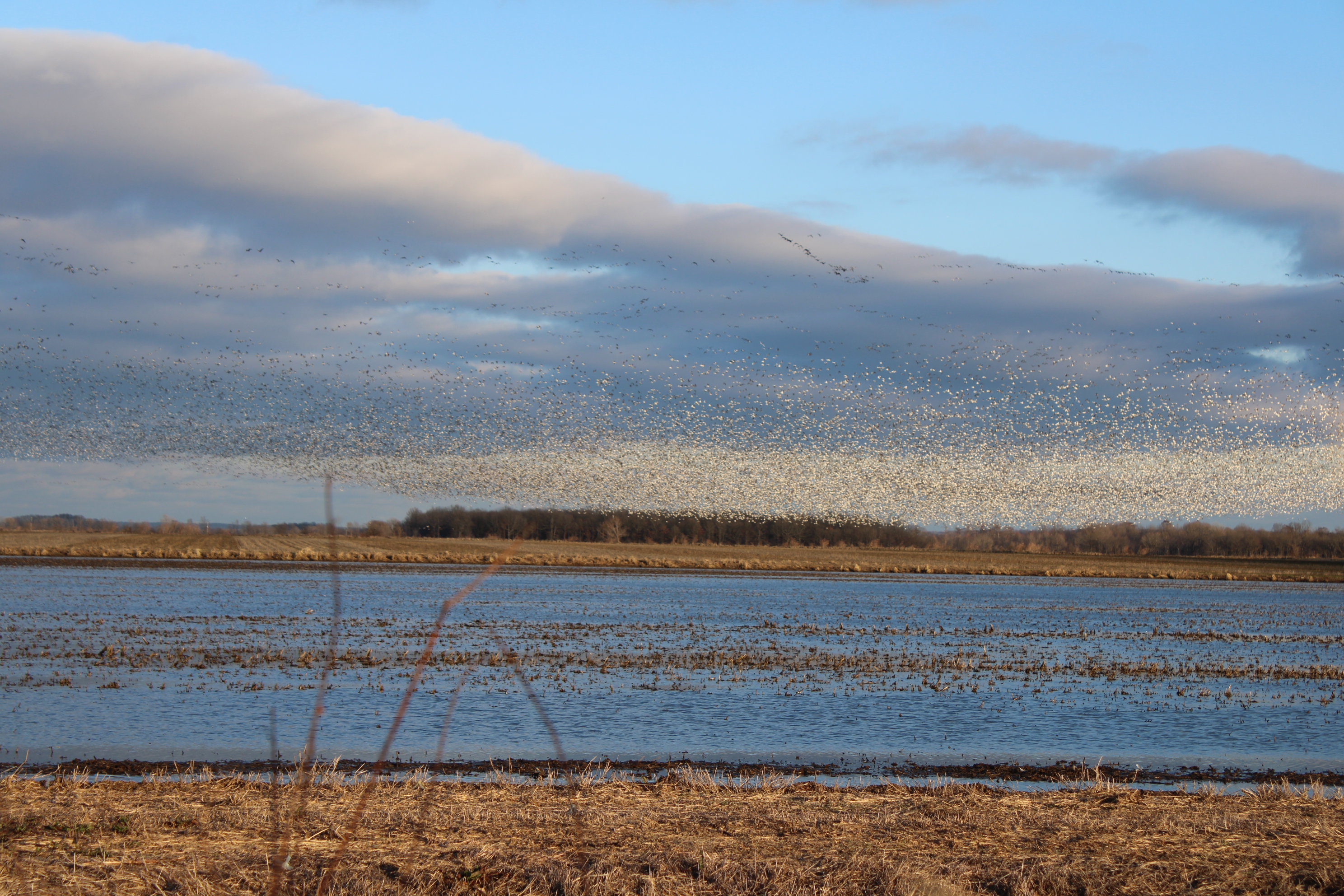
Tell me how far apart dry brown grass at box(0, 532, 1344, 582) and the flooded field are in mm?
47674

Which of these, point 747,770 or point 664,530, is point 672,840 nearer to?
point 747,770

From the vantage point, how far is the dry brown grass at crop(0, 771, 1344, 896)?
7.79m

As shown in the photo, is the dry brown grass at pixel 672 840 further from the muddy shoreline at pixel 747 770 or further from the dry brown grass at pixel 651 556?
the dry brown grass at pixel 651 556

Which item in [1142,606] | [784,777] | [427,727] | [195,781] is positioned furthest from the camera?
[1142,606]

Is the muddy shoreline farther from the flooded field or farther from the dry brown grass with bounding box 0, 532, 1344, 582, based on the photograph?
the dry brown grass with bounding box 0, 532, 1344, 582

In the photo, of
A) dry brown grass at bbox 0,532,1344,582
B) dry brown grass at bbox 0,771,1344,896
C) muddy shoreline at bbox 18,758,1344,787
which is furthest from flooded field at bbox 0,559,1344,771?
dry brown grass at bbox 0,532,1344,582

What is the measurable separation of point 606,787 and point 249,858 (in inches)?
177

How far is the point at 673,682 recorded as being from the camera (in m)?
23.2

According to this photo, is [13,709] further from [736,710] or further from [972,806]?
[972,806]

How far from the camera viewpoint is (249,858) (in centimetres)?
823

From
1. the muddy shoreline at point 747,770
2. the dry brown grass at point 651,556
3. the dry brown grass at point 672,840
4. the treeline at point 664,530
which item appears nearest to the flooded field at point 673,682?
the muddy shoreline at point 747,770

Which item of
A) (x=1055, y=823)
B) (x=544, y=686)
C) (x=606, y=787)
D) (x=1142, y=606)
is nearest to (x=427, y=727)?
(x=544, y=686)

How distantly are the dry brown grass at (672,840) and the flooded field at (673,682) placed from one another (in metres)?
4.18

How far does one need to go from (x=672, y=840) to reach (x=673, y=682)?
14.1m
